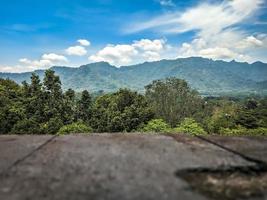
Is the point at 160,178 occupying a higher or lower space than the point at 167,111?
higher

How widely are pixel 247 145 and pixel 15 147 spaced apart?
1707 mm

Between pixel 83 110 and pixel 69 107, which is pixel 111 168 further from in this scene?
pixel 83 110

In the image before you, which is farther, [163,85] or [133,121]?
[163,85]

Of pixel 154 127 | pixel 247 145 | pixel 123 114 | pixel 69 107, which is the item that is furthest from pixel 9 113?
pixel 247 145

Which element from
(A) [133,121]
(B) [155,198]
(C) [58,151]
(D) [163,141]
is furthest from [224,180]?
(A) [133,121]

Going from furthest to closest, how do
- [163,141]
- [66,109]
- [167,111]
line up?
[167,111]
[66,109]
[163,141]

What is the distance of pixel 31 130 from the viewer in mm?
41656

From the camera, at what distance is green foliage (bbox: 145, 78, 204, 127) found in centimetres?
6231

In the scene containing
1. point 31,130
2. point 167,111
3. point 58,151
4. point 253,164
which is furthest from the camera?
point 167,111

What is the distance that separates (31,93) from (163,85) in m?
28.3

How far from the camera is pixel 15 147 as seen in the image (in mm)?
2250

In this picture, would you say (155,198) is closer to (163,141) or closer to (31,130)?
(163,141)

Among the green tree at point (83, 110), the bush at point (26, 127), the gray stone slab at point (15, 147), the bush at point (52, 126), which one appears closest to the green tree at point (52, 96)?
the bush at point (52, 126)

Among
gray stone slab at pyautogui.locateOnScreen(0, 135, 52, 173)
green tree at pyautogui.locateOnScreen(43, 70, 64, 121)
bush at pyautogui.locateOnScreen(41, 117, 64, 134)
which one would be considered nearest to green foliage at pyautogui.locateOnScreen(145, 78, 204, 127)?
green tree at pyautogui.locateOnScreen(43, 70, 64, 121)
